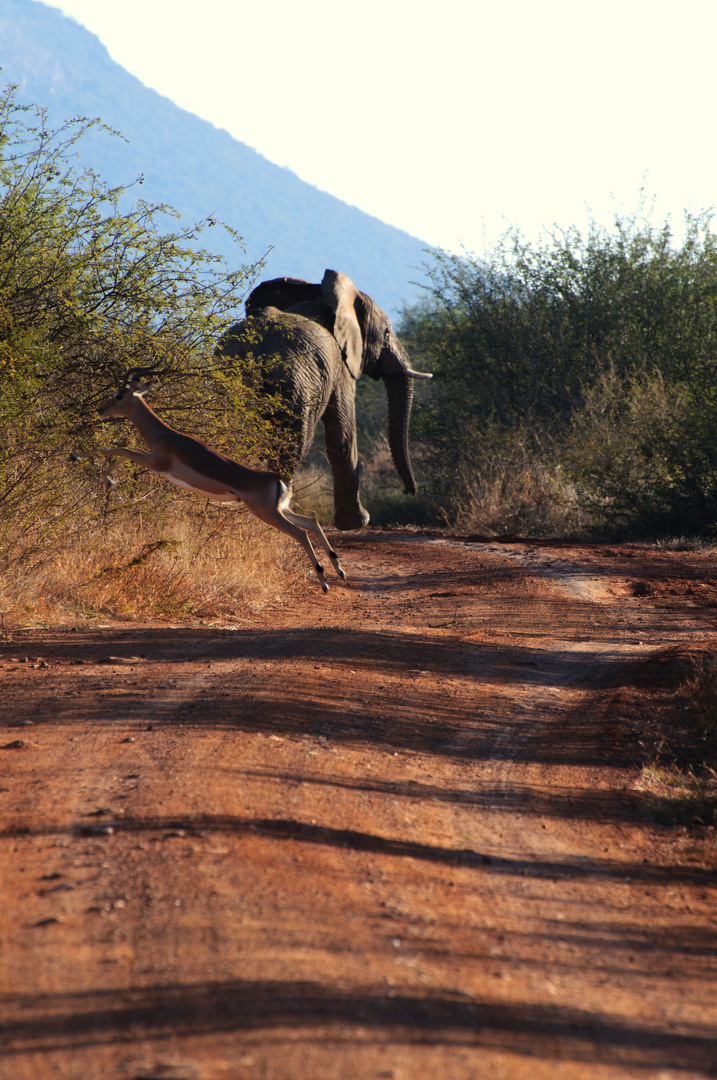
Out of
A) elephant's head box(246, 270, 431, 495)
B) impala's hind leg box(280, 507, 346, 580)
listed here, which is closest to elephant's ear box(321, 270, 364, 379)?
elephant's head box(246, 270, 431, 495)

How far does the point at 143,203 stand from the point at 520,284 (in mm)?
16826

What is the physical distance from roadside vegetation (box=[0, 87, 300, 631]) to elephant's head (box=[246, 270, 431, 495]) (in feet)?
12.3

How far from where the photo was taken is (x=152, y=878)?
131 inches

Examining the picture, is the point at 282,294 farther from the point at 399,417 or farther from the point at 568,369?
the point at 568,369

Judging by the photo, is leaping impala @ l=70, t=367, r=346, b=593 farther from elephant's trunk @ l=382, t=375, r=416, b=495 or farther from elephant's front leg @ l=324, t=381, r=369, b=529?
elephant's trunk @ l=382, t=375, r=416, b=495

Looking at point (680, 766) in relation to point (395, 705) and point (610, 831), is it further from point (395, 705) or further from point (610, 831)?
point (395, 705)

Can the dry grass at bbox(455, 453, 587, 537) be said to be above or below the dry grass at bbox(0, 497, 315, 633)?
above

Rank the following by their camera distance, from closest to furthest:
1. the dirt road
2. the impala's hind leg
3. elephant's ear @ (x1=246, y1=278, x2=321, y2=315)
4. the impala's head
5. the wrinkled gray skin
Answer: the dirt road, the impala's head, the impala's hind leg, the wrinkled gray skin, elephant's ear @ (x1=246, y1=278, x2=321, y2=315)

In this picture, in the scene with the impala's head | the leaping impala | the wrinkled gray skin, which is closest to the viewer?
the leaping impala

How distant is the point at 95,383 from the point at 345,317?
19.1 feet

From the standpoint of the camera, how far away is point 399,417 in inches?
661

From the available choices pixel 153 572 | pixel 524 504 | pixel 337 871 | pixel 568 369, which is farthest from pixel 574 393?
pixel 337 871

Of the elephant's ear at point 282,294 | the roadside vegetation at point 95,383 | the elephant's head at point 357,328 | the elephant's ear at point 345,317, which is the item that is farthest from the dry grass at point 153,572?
the elephant's ear at point 282,294

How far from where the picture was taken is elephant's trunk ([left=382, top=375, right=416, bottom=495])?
16641 mm
